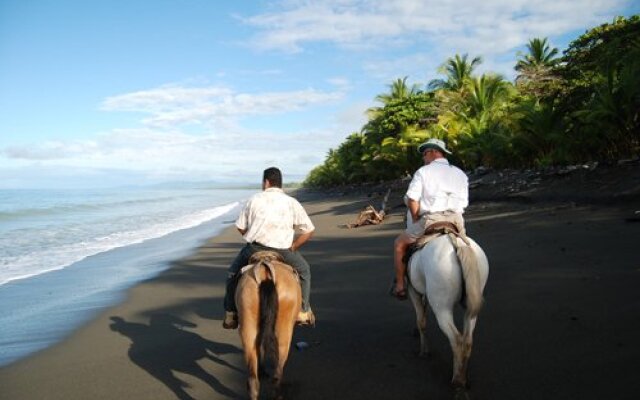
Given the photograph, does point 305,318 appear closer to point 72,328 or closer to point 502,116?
point 72,328

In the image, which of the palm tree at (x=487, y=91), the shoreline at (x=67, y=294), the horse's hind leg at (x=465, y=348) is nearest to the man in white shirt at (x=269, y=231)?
the horse's hind leg at (x=465, y=348)

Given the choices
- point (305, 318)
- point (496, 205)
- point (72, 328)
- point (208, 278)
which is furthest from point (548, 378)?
point (496, 205)

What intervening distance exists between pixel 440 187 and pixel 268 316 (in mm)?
2095

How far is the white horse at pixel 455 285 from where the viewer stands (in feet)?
13.0

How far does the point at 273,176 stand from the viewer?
15.3 ft

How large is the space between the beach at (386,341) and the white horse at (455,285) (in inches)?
14.0

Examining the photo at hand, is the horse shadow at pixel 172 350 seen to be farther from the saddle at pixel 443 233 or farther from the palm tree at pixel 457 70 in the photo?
the palm tree at pixel 457 70

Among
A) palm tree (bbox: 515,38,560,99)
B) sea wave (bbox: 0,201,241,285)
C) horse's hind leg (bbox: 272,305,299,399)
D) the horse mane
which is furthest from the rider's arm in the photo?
palm tree (bbox: 515,38,560,99)

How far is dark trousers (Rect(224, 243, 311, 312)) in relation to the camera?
4383 mm

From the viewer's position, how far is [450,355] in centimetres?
476

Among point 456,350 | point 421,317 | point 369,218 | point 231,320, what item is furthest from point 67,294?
point 369,218

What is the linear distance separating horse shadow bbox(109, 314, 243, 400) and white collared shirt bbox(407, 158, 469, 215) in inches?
102

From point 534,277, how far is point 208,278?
20.1ft

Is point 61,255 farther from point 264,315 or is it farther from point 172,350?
point 264,315
